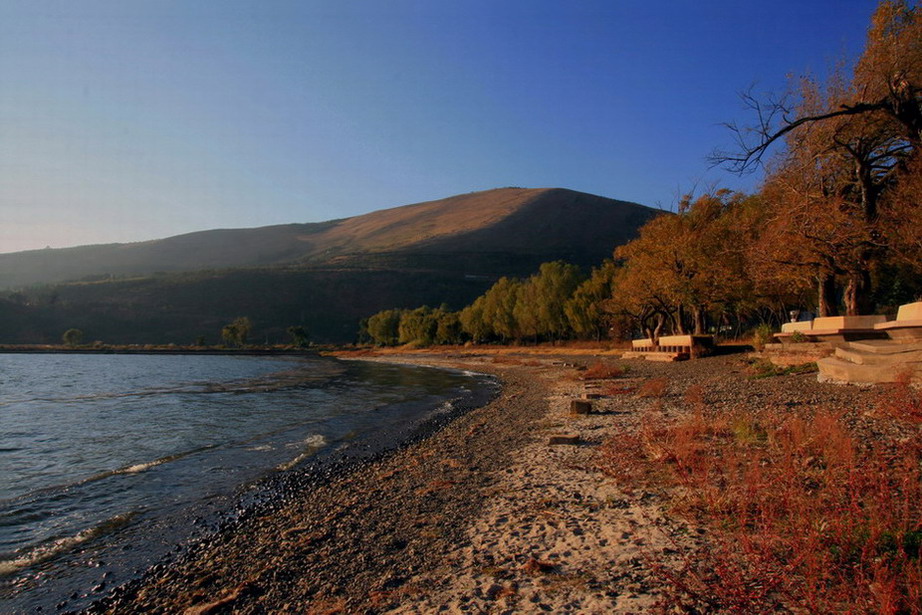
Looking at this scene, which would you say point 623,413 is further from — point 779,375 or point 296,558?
point 296,558

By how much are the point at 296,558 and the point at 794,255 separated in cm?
2297

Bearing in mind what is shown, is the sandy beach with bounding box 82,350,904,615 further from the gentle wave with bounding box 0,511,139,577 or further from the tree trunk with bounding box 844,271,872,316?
the tree trunk with bounding box 844,271,872,316

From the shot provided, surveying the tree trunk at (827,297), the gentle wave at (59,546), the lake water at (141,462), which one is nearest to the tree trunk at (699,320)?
the tree trunk at (827,297)

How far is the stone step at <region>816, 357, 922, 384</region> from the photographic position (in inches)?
537

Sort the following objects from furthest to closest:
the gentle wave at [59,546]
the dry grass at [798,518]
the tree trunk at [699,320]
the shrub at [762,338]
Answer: the tree trunk at [699,320] < the shrub at [762,338] < the gentle wave at [59,546] < the dry grass at [798,518]

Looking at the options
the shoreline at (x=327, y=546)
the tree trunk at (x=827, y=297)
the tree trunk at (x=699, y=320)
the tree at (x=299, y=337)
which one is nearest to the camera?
the shoreline at (x=327, y=546)

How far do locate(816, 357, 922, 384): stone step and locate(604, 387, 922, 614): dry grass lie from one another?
4.43m

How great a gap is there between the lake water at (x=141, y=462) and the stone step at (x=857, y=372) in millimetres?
12962

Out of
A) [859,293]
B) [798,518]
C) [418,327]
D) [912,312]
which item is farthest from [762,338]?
[418,327]

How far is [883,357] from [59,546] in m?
18.4

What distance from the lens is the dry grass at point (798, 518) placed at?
450 cm

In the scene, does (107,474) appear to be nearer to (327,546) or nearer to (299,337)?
(327,546)

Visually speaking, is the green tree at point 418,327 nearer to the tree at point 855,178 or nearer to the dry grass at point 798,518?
the tree at point 855,178

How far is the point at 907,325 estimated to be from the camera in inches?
603
